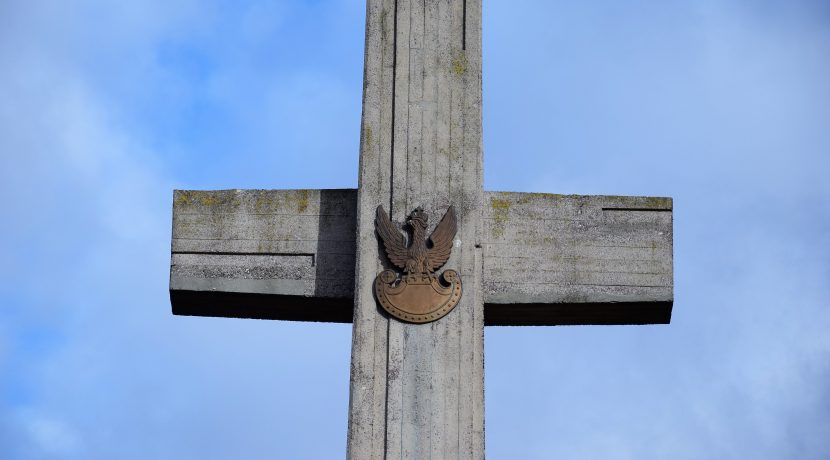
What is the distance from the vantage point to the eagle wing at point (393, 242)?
11969mm

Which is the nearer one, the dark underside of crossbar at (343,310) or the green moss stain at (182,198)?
the dark underside of crossbar at (343,310)

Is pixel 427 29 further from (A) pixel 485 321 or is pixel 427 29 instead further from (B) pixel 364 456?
(B) pixel 364 456

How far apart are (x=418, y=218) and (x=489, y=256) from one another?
639mm

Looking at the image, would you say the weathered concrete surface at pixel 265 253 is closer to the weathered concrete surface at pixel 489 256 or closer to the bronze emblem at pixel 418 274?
the weathered concrete surface at pixel 489 256

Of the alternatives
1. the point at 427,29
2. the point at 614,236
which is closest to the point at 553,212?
the point at 614,236

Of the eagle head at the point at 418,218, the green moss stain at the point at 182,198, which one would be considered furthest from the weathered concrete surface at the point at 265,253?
the eagle head at the point at 418,218

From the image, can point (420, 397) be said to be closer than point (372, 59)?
Yes

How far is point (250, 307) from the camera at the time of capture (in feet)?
41.7

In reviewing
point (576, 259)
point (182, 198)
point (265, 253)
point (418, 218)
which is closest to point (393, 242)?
point (418, 218)

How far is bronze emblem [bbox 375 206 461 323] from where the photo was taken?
38.9ft

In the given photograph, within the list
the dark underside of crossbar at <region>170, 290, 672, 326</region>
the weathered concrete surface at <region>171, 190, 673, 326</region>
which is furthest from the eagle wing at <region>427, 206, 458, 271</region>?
the dark underside of crossbar at <region>170, 290, 672, 326</region>

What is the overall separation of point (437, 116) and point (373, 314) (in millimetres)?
1322

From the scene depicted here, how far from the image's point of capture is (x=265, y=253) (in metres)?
12.6

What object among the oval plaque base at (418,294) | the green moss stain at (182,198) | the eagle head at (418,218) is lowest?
the oval plaque base at (418,294)
